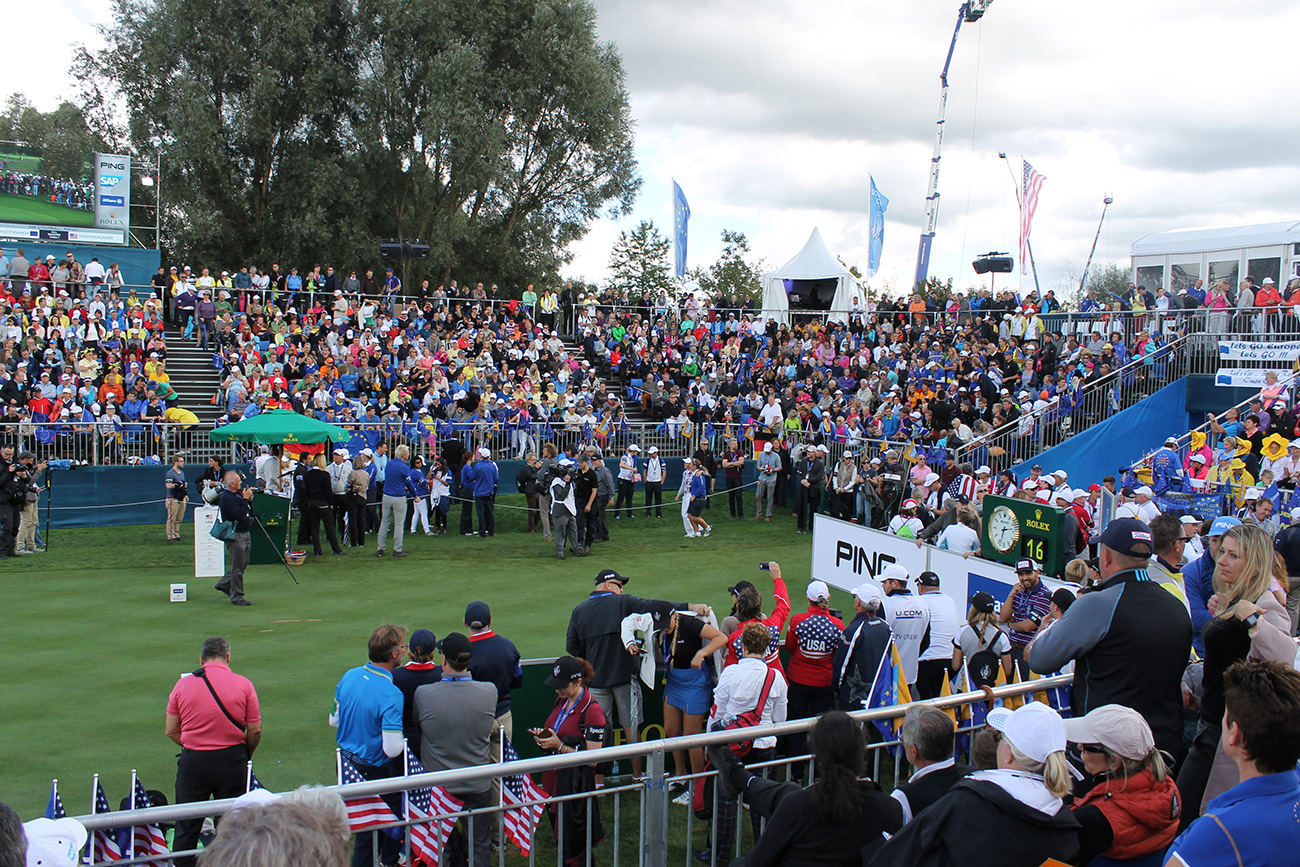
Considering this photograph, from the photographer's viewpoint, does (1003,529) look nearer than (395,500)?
Yes

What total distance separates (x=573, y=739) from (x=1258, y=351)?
1955 centimetres

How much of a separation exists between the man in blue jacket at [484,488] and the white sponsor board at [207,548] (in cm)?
558

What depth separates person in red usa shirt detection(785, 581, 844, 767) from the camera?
7891 millimetres

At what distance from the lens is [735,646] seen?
7.31 m

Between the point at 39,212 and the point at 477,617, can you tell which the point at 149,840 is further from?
the point at 39,212

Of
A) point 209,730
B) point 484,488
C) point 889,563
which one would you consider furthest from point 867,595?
point 484,488

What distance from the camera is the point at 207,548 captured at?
14594mm

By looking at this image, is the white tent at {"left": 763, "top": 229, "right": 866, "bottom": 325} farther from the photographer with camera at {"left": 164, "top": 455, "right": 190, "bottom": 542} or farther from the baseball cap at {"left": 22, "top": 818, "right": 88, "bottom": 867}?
the baseball cap at {"left": 22, "top": 818, "right": 88, "bottom": 867}

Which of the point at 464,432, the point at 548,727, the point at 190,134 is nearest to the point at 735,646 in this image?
the point at 548,727

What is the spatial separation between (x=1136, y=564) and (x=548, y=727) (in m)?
4.01

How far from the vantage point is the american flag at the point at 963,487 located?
1764cm

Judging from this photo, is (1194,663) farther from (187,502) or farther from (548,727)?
(187,502)

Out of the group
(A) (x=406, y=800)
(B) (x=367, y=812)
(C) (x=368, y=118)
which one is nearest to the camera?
(B) (x=367, y=812)

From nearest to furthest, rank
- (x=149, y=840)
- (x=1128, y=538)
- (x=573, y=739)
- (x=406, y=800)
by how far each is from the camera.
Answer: (x=149, y=840)
(x=1128, y=538)
(x=406, y=800)
(x=573, y=739)
